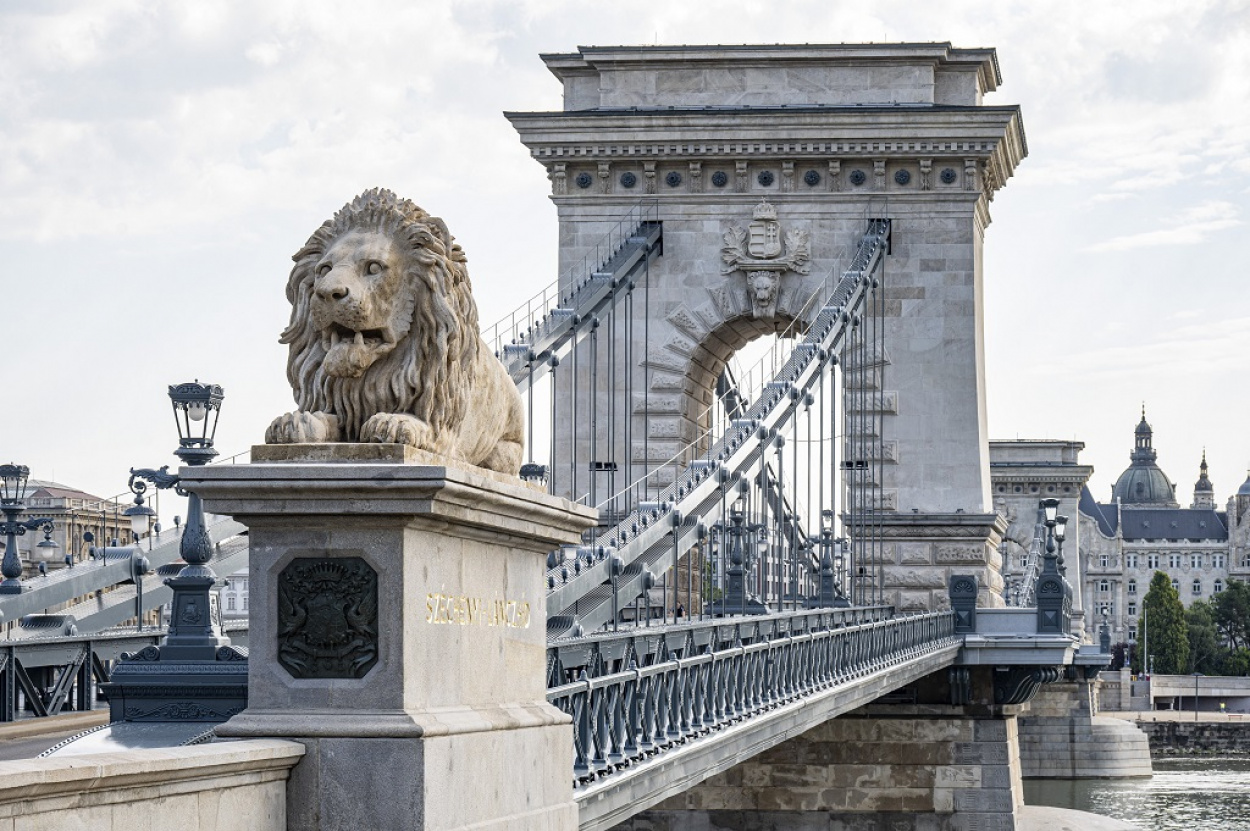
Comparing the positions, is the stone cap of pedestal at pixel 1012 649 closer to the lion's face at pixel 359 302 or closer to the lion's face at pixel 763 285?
the lion's face at pixel 763 285

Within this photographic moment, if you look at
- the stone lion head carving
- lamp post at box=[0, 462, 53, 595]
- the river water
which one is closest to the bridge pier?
the stone lion head carving

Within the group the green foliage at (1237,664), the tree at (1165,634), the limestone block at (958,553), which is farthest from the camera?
the green foliage at (1237,664)

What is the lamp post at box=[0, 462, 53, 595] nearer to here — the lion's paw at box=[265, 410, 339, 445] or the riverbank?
the lion's paw at box=[265, 410, 339, 445]

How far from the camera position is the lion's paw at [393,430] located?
9.66 metres

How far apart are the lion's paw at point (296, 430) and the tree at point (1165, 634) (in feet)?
533

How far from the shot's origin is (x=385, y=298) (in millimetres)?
10039

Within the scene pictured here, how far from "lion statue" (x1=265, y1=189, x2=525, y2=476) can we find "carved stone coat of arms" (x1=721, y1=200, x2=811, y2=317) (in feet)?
111

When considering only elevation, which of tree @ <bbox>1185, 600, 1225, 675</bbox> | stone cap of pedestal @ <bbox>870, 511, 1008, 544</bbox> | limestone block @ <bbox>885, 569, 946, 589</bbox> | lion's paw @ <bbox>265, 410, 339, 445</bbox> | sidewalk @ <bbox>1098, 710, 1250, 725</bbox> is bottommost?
sidewalk @ <bbox>1098, 710, 1250, 725</bbox>

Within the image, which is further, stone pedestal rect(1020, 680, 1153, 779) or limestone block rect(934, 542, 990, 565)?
Answer: stone pedestal rect(1020, 680, 1153, 779)

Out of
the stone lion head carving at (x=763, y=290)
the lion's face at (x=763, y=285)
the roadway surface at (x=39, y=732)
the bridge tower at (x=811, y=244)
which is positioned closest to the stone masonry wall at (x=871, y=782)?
the bridge tower at (x=811, y=244)

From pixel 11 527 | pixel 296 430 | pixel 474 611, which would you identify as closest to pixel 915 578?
pixel 11 527

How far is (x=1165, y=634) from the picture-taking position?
169 meters

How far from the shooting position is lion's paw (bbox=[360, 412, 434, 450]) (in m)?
9.66

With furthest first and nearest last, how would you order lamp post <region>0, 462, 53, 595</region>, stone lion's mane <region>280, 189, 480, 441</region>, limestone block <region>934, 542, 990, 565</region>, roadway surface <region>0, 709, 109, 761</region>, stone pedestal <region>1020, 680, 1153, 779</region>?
stone pedestal <region>1020, 680, 1153, 779</region> < limestone block <region>934, 542, 990, 565</region> < lamp post <region>0, 462, 53, 595</region> < roadway surface <region>0, 709, 109, 761</region> < stone lion's mane <region>280, 189, 480, 441</region>
